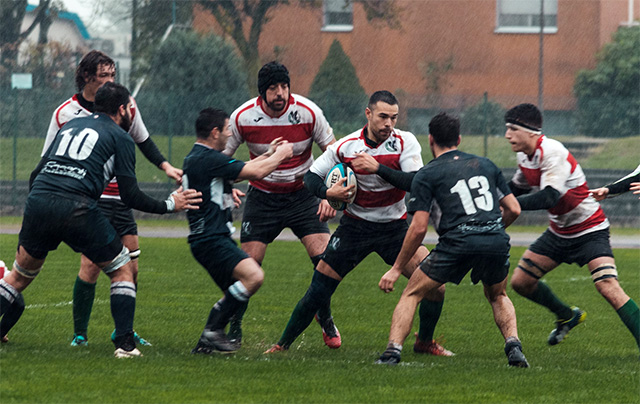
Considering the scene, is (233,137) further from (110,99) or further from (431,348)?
(431,348)

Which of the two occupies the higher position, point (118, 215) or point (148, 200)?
point (148, 200)

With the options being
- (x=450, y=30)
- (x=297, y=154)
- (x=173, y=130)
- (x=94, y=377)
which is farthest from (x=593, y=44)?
(x=94, y=377)

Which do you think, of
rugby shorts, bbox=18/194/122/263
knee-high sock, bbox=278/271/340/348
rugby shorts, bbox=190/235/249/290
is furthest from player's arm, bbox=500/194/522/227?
rugby shorts, bbox=18/194/122/263

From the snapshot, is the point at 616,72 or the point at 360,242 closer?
the point at 360,242

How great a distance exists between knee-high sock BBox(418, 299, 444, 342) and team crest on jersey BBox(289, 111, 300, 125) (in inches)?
74.0

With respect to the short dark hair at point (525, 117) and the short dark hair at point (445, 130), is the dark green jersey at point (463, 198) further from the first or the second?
the short dark hair at point (525, 117)

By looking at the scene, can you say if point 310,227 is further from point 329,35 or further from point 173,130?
point 329,35

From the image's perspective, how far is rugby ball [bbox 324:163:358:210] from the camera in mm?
7359

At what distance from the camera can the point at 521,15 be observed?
3275 centimetres

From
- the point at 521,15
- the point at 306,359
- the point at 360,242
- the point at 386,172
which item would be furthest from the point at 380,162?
the point at 521,15

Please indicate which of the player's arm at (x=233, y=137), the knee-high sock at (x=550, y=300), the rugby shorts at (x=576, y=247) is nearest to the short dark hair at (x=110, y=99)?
the player's arm at (x=233, y=137)

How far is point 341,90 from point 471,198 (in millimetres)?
23547

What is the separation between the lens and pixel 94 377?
6.04m

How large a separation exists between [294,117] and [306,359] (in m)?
2.16
